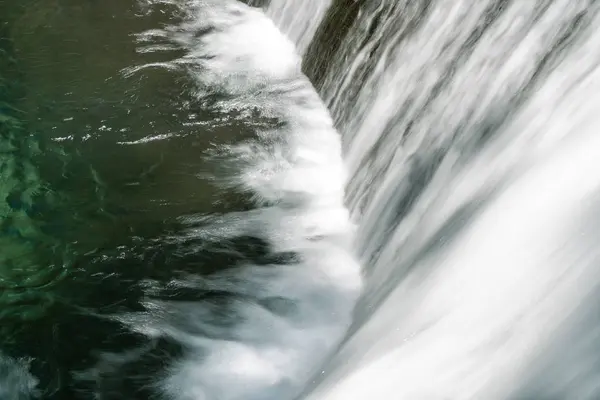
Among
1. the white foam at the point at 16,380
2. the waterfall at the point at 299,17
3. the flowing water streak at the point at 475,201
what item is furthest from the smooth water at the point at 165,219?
the flowing water streak at the point at 475,201

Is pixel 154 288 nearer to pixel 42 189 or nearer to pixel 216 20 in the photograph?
pixel 42 189

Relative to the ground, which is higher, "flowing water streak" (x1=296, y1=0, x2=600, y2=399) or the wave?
"flowing water streak" (x1=296, y1=0, x2=600, y2=399)

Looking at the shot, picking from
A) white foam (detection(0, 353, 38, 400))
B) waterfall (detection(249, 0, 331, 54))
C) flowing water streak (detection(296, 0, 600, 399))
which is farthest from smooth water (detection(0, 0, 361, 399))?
flowing water streak (detection(296, 0, 600, 399))


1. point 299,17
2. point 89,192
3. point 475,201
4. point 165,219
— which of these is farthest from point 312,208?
point 299,17

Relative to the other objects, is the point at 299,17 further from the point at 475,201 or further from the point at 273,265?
the point at 475,201

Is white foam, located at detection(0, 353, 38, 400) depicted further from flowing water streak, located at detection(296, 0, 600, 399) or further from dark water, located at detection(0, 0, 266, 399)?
flowing water streak, located at detection(296, 0, 600, 399)

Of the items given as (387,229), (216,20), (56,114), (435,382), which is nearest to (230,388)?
(387,229)
